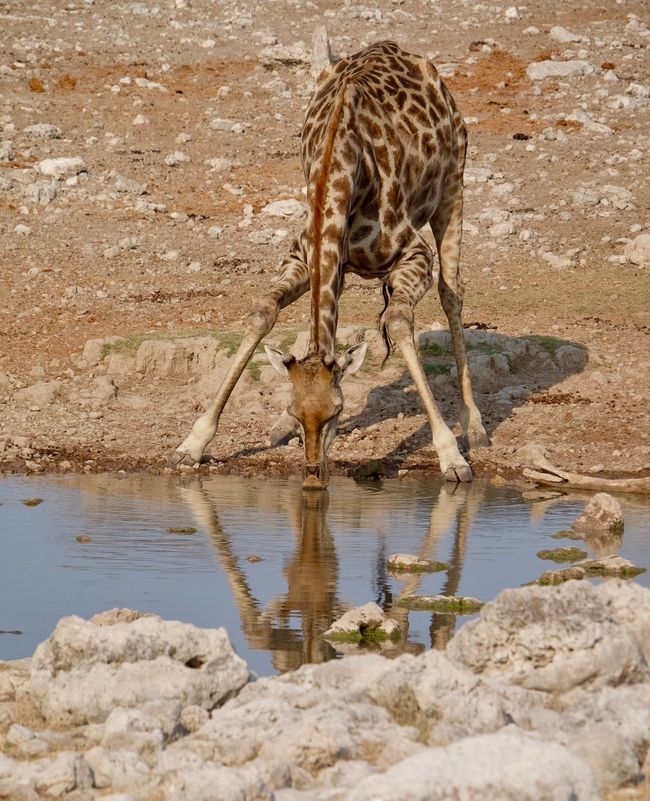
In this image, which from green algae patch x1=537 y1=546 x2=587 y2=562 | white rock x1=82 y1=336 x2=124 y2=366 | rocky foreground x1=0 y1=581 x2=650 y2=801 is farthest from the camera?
white rock x1=82 y1=336 x2=124 y2=366

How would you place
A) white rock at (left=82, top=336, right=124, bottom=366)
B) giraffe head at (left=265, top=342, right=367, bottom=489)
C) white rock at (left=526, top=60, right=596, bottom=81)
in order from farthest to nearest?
white rock at (left=526, top=60, right=596, bottom=81) → white rock at (left=82, top=336, right=124, bottom=366) → giraffe head at (left=265, top=342, right=367, bottom=489)

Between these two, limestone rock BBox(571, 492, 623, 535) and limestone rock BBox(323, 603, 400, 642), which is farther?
limestone rock BBox(571, 492, 623, 535)

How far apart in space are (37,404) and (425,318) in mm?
3724

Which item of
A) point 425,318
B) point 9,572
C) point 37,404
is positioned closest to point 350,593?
point 9,572

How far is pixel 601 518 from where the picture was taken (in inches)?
325

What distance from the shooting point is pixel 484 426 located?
36.9ft

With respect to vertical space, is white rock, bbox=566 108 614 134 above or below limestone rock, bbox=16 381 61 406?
above

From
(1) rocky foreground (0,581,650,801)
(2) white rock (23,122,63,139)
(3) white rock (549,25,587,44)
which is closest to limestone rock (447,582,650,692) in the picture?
(1) rocky foreground (0,581,650,801)

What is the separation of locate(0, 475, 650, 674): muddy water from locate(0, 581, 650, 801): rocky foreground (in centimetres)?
84

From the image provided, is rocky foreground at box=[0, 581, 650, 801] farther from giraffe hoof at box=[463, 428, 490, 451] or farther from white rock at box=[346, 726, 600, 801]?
giraffe hoof at box=[463, 428, 490, 451]

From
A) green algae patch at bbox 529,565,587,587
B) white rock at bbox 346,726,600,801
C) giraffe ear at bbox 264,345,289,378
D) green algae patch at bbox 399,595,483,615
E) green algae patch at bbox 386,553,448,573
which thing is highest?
white rock at bbox 346,726,600,801

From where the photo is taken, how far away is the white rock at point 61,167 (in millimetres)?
19000

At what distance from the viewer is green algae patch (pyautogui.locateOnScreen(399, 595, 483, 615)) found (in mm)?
6637

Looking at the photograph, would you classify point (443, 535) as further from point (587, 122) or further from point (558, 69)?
point (558, 69)
